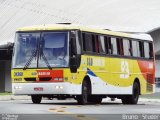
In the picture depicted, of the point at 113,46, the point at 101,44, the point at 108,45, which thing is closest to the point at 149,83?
the point at 113,46

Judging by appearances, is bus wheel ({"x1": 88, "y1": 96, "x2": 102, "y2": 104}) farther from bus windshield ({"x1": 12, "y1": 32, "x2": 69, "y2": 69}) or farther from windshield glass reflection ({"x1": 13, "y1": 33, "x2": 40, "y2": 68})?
windshield glass reflection ({"x1": 13, "y1": 33, "x2": 40, "y2": 68})

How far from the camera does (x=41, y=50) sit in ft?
99.2

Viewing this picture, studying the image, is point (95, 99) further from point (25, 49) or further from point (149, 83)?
point (25, 49)

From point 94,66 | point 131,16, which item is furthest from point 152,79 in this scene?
point 131,16

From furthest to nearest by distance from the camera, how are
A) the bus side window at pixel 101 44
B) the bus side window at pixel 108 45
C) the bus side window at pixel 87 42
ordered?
the bus side window at pixel 108 45, the bus side window at pixel 101 44, the bus side window at pixel 87 42

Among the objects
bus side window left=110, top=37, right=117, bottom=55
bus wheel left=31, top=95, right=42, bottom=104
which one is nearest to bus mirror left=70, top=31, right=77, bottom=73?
bus wheel left=31, top=95, right=42, bottom=104

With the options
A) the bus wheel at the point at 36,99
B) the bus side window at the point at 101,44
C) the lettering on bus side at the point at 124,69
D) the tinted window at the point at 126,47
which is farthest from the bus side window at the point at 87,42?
the tinted window at the point at 126,47

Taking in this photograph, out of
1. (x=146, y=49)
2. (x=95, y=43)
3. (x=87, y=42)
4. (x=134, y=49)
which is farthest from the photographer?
(x=146, y=49)

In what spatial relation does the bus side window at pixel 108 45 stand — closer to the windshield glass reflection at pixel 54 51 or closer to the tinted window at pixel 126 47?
the tinted window at pixel 126 47

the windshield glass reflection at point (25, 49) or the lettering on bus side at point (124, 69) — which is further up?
the windshield glass reflection at point (25, 49)

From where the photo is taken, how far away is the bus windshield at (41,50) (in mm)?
29906

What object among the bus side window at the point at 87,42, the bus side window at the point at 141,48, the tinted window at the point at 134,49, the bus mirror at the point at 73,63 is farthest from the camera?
the bus side window at the point at 141,48

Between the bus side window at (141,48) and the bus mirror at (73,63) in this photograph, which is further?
the bus side window at (141,48)

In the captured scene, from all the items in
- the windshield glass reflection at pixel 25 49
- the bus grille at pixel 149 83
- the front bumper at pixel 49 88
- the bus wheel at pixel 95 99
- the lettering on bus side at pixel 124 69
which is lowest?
the bus wheel at pixel 95 99
